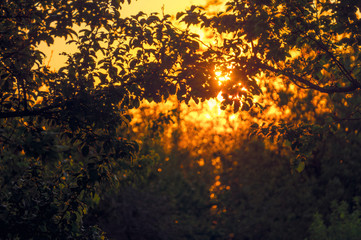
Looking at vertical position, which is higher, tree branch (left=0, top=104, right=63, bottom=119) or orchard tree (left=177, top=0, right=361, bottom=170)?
orchard tree (left=177, top=0, right=361, bottom=170)

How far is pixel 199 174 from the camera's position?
25.4 m

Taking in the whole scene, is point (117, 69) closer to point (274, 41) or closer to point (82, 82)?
point (82, 82)

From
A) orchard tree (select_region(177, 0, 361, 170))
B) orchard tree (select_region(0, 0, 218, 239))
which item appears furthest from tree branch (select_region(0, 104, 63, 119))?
orchard tree (select_region(177, 0, 361, 170))

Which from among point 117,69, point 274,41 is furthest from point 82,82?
point 274,41

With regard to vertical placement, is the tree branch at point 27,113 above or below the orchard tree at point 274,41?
below

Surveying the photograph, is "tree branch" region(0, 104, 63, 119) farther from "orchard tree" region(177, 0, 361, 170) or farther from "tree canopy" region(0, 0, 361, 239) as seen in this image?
"orchard tree" region(177, 0, 361, 170)

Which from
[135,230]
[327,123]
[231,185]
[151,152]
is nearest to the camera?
[327,123]

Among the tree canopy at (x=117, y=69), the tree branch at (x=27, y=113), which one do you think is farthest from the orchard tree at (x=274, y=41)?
the tree branch at (x=27, y=113)

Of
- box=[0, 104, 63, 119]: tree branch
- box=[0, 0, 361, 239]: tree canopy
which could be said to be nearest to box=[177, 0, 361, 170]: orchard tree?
box=[0, 0, 361, 239]: tree canopy

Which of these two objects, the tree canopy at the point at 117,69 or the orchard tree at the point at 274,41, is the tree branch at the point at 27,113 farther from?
the orchard tree at the point at 274,41

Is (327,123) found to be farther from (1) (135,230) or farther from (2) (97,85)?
(1) (135,230)

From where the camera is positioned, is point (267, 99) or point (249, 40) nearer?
point (249, 40)

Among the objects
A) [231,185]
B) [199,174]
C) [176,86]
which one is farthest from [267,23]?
[199,174]

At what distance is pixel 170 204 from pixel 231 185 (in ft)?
12.1
